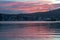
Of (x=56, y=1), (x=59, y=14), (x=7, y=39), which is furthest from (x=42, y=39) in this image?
(x=59, y=14)

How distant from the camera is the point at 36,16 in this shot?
1734 centimetres

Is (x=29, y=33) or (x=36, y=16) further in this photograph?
(x=36, y=16)

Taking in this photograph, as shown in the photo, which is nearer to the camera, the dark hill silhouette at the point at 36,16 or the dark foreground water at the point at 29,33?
the dark foreground water at the point at 29,33

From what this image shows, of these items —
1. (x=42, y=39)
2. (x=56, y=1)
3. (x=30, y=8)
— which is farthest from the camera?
(x=30, y=8)

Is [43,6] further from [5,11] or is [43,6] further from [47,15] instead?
[5,11]

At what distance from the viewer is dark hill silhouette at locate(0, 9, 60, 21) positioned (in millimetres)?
16980

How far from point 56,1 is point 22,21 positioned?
12.1 ft

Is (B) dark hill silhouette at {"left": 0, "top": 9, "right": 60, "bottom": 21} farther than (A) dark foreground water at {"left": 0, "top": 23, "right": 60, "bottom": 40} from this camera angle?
Yes

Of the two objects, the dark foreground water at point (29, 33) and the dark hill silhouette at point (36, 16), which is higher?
the dark hill silhouette at point (36, 16)

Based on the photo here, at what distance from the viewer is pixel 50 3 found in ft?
53.9

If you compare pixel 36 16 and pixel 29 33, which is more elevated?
pixel 36 16

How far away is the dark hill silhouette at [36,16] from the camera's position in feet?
55.7

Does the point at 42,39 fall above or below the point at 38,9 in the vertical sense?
below

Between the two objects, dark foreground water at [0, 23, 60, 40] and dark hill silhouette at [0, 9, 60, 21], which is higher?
dark hill silhouette at [0, 9, 60, 21]
